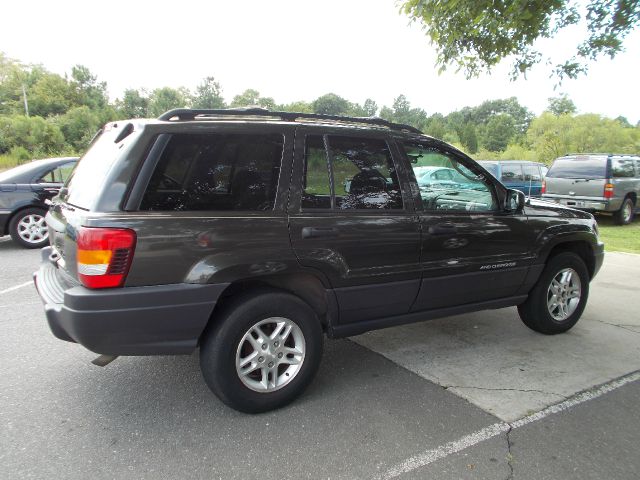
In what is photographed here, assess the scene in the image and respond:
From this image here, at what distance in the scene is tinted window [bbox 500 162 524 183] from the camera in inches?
661

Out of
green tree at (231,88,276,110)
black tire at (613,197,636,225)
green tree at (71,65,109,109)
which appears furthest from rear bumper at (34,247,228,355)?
green tree at (231,88,276,110)

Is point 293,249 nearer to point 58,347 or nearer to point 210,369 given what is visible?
point 210,369

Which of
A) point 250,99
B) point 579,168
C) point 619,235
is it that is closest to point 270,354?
point 619,235

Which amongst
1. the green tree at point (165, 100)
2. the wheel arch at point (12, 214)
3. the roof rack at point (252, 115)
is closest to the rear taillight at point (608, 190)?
the roof rack at point (252, 115)

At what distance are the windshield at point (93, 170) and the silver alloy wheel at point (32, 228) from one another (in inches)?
212

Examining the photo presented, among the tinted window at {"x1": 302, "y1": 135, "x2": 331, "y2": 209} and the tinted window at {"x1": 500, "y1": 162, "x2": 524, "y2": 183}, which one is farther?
the tinted window at {"x1": 500, "y1": 162, "x2": 524, "y2": 183}

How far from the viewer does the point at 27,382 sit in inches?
126

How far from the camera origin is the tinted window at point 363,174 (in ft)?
10.1

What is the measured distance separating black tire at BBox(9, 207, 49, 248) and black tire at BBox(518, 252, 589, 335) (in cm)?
741

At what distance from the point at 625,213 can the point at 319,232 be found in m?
12.5

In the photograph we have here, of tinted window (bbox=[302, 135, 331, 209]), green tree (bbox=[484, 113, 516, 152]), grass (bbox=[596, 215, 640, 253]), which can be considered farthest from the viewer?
green tree (bbox=[484, 113, 516, 152])

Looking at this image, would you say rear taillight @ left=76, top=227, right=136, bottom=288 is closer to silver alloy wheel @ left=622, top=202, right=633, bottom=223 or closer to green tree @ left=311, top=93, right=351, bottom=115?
silver alloy wheel @ left=622, top=202, right=633, bottom=223

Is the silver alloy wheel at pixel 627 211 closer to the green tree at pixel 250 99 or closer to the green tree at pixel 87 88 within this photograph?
the green tree at pixel 87 88

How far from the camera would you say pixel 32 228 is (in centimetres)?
775
